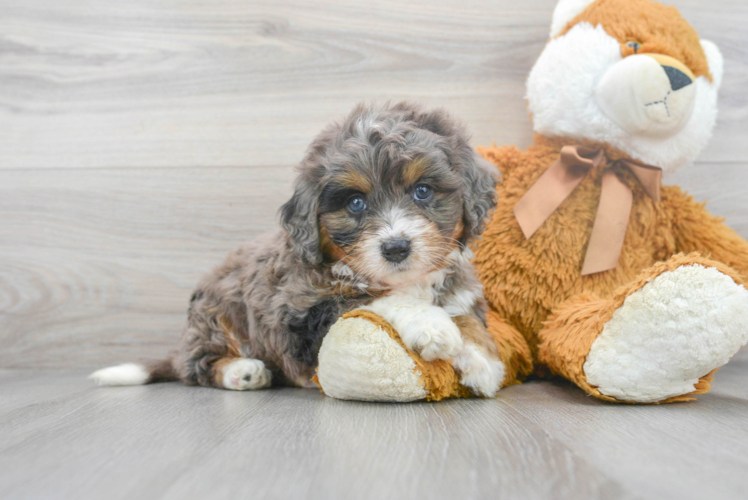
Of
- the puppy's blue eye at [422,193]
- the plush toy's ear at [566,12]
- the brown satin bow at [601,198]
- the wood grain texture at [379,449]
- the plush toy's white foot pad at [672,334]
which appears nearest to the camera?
the wood grain texture at [379,449]

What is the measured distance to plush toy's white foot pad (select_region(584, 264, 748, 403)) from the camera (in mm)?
1423

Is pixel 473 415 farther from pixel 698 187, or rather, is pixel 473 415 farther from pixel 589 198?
pixel 698 187

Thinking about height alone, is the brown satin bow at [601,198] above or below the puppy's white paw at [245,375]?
above

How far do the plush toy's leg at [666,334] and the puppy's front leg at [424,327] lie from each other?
402 millimetres

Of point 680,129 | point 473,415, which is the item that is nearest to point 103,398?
point 473,415

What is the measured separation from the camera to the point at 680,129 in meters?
2.03

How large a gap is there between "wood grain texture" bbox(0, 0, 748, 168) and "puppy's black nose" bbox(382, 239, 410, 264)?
1.22 meters

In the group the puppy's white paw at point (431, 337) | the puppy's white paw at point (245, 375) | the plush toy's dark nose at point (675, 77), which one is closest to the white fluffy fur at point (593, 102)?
the plush toy's dark nose at point (675, 77)

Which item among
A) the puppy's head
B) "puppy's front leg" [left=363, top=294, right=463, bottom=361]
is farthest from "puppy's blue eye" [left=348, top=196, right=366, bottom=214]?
"puppy's front leg" [left=363, top=294, right=463, bottom=361]

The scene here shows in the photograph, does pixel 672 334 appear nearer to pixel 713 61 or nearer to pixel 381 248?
pixel 381 248

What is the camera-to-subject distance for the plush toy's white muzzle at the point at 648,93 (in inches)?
73.2

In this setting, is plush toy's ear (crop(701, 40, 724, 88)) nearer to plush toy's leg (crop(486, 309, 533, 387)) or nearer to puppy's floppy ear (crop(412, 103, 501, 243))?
puppy's floppy ear (crop(412, 103, 501, 243))

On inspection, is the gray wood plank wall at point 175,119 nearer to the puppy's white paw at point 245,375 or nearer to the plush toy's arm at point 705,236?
the plush toy's arm at point 705,236

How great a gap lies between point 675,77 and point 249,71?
1743 mm
